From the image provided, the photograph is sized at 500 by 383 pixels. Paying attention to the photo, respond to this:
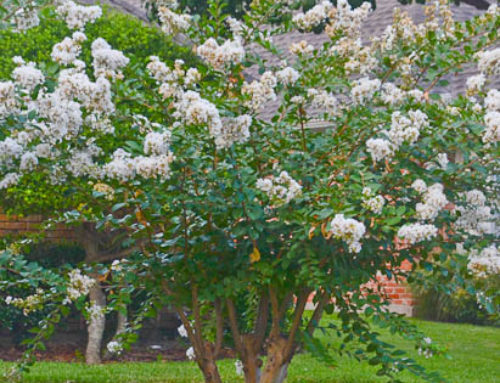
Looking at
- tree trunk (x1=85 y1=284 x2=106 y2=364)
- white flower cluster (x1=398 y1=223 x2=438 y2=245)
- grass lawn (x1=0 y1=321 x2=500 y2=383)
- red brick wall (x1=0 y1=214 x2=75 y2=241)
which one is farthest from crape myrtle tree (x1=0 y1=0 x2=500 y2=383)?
red brick wall (x1=0 y1=214 x2=75 y2=241)

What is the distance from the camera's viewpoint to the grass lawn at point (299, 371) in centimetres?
590

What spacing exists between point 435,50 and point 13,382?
2.83 metres

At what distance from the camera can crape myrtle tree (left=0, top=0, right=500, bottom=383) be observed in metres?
2.90

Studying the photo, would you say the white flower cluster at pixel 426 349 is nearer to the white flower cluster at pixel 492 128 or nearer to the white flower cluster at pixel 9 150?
the white flower cluster at pixel 492 128

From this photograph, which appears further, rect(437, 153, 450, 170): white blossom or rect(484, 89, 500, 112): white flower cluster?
rect(437, 153, 450, 170): white blossom

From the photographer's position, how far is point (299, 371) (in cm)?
631

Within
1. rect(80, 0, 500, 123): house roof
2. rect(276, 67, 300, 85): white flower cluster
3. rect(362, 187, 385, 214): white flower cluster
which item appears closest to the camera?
rect(362, 187, 385, 214): white flower cluster

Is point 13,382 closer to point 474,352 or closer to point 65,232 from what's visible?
point 65,232

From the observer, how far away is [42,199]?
696 centimetres

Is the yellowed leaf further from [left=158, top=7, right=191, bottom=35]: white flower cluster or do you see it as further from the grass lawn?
the grass lawn

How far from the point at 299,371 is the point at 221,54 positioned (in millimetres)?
3993

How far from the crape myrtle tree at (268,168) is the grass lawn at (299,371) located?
2.12m

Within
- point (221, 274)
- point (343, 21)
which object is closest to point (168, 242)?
point (221, 274)

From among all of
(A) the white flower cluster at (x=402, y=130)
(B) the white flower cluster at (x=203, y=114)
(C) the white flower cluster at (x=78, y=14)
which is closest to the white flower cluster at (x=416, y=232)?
(A) the white flower cluster at (x=402, y=130)
